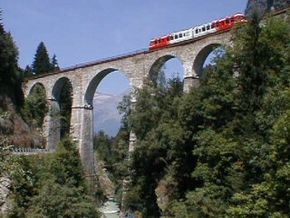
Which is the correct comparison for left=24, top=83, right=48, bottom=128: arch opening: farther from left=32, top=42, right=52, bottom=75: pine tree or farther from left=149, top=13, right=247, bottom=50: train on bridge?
left=32, top=42, right=52, bottom=75: pine tree

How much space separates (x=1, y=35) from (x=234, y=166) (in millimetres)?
27277

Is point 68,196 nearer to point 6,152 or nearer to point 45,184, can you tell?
point 45,184

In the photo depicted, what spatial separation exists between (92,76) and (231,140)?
→ 25563 mm

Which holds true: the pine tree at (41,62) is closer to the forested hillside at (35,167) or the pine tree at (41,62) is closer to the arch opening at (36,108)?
the arch opening at (36,108)

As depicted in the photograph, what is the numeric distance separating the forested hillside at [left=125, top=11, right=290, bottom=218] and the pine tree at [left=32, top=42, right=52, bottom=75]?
151 feet

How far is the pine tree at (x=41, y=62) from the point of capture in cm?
7338

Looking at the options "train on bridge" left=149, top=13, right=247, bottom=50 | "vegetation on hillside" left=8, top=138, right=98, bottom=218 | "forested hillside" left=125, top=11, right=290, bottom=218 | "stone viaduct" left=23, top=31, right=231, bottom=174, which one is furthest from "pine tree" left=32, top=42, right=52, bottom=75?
"forested hillside" left=125, top=11, right=290, bottom=218

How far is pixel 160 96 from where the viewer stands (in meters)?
32.3

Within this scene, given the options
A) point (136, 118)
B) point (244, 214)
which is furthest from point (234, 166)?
point (136, 118)

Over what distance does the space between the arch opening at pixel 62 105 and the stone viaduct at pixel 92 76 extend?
0.41ft

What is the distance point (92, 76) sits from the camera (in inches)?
1788

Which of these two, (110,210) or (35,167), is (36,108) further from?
(35,167)

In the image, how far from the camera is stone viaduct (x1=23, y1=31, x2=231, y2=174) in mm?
35884

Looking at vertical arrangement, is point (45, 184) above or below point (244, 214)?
above
